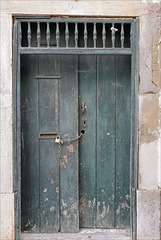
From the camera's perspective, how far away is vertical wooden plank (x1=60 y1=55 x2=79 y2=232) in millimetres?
3051

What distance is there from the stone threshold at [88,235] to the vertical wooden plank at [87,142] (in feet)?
0.35

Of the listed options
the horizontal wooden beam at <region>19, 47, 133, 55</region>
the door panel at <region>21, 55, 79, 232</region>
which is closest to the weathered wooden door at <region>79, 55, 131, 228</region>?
the door panel at <region>21, 55, 79, 232</region>

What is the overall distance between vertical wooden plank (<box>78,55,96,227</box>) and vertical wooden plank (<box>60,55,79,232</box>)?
79 millimetres

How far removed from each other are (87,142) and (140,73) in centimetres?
100

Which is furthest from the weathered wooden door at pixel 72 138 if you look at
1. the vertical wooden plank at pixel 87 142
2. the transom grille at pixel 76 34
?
the transom grille at pixel 76 34

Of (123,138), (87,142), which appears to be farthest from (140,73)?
(87,142)

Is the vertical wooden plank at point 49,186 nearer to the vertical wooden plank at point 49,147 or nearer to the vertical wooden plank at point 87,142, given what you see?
→ the vertical wooden plank at point 49,147

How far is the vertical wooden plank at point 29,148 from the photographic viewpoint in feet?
10.00

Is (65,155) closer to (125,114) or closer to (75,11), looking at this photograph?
(125,114)

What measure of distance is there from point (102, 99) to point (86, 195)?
1174 millimetres

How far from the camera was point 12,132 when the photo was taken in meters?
2.84

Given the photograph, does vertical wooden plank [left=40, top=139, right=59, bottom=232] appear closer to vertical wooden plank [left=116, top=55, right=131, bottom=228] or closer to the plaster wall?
the plaster wall

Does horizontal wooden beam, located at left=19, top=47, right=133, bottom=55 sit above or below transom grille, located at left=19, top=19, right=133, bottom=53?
below

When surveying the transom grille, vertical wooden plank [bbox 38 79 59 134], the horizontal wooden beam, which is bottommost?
vertical wooden plank [bbox 38 79 59 134]
